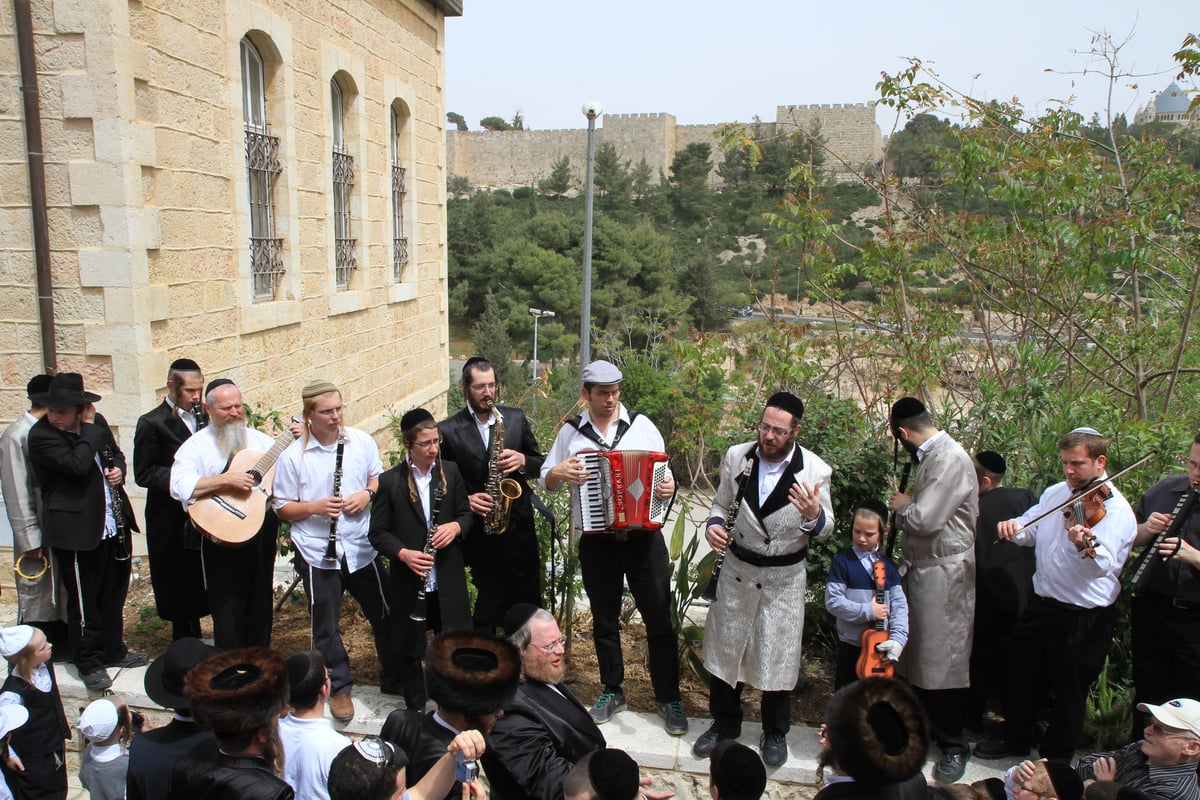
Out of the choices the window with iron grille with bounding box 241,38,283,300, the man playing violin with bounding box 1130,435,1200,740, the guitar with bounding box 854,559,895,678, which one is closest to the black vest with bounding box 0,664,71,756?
the guitar with bounding box 854,559,895,678

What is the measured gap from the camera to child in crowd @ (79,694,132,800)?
3.57 metres

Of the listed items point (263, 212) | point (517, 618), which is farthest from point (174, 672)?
point (263, 212)

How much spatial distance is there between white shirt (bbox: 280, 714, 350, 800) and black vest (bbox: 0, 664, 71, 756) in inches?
51.9

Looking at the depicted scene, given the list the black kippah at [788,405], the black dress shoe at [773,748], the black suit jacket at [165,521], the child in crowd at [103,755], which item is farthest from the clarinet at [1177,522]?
the black suit jacket at [165,521]

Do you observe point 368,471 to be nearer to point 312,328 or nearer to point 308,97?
point 312,328

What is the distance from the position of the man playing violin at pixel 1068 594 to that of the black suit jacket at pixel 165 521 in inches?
180

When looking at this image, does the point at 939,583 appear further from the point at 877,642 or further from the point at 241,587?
the point at 241,587

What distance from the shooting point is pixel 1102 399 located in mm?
7020

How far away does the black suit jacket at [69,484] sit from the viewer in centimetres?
521

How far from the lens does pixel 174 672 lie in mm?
3260

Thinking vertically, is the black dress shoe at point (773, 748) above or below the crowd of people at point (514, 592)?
below

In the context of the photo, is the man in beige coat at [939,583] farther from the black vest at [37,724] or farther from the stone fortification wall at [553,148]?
the stone fortification wall at [553,148]

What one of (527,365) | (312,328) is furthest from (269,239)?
(527,365)

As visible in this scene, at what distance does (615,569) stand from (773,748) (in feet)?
3.99
